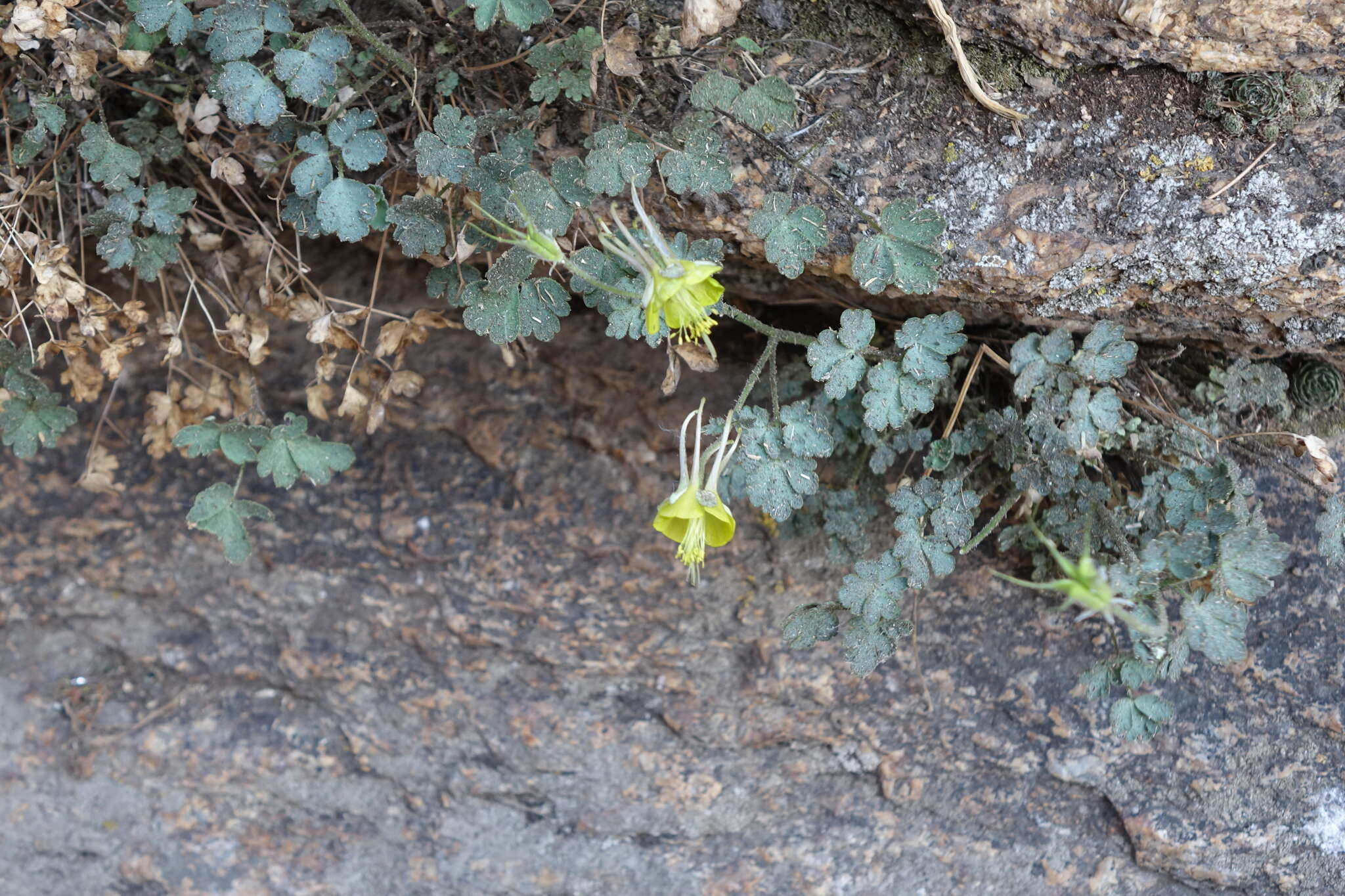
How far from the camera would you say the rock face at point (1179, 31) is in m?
1.74

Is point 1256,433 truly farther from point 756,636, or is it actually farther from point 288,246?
point 288,246

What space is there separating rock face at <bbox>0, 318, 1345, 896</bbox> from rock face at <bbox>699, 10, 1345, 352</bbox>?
0.68m

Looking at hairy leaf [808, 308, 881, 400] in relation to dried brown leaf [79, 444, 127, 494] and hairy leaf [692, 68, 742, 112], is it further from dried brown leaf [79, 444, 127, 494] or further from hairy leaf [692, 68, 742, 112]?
dried brown leaf [79, 444, 127, 494]

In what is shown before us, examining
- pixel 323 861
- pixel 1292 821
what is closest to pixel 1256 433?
pixel 1292 821

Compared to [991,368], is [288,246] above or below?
above

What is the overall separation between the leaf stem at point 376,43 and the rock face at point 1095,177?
620 mm

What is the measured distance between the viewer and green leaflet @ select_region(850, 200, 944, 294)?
187cm

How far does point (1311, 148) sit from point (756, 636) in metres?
1.59

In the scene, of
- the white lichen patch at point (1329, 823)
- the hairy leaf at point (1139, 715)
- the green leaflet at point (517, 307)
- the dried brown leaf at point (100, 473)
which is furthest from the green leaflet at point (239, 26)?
the white lichen patch at point (1329, 823)

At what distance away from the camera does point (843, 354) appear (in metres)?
1.94

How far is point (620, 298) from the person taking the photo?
6.27 feet

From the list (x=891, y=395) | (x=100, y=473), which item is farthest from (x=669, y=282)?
(x=100, y=473)

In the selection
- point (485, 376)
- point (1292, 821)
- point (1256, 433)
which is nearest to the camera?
point (1256, 433)

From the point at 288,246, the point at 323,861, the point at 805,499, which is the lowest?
the point at 323,861
